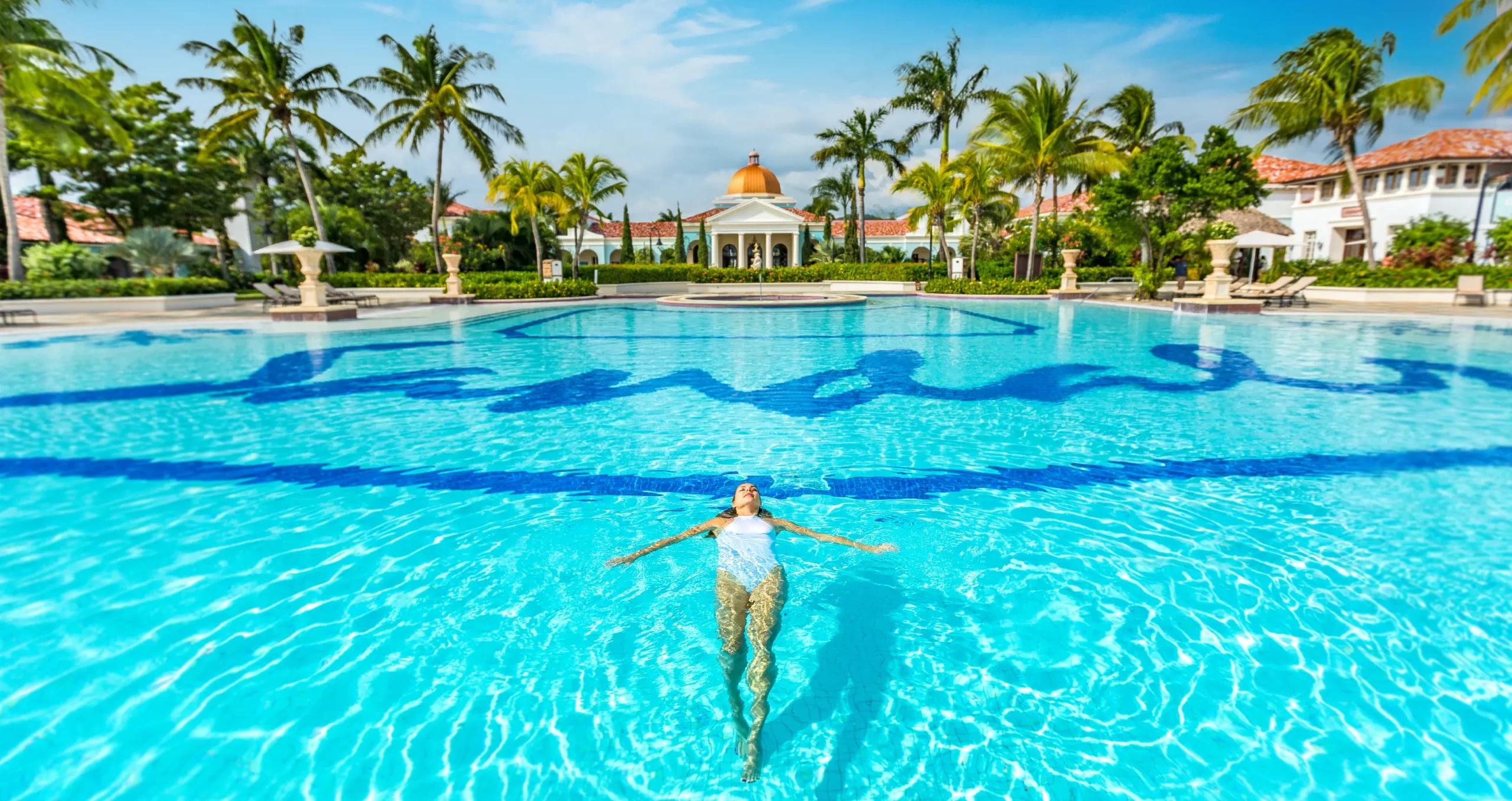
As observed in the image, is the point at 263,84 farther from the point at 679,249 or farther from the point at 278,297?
the point at 679,249

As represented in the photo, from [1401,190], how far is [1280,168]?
1749cm

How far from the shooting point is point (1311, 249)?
39.2 metres

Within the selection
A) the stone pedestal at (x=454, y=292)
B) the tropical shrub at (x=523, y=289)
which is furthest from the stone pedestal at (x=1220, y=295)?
the stone pedestal at (x=454, y=292)

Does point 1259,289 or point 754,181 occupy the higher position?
point 754,181

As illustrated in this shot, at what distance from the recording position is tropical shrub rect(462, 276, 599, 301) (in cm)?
3052

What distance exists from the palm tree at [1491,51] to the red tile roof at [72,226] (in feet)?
169

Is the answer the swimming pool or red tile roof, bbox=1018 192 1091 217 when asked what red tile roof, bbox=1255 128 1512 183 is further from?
the swimming pool

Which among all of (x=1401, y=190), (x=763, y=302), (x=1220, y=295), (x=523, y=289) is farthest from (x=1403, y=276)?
(x=523, y=289)

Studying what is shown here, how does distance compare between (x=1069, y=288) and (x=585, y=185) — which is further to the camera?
(x=585, y=185)

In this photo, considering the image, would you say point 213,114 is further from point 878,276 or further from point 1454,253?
point 1454,253

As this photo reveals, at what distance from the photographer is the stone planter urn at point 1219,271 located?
21.4 meters

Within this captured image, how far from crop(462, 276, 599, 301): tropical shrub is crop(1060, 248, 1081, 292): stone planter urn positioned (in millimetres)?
21880

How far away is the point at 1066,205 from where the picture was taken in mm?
52281

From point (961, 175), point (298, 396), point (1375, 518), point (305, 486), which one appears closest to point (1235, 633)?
point (1375, 518)
